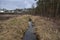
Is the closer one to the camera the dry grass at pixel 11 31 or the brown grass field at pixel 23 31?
the brown grass field at pixel 23 31

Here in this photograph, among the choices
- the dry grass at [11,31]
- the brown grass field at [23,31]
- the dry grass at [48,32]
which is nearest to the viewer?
the dry grass at [48,32]

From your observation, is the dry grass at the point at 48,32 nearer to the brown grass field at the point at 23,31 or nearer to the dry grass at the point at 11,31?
the brown grass field at the point at 23,31

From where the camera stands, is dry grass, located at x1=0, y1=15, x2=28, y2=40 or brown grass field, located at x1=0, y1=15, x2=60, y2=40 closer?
brown grass field, located at x1=0, y1=15, x2=60, y2=40

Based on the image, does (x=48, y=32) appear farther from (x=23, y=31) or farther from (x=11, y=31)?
(x=23, y=31)

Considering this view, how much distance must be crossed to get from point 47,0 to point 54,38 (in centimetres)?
4426

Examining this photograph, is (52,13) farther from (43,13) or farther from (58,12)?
(43,13)

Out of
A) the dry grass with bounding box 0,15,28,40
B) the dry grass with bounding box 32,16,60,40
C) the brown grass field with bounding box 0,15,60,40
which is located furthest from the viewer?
the dry grass with bounding box 0,15,28,40

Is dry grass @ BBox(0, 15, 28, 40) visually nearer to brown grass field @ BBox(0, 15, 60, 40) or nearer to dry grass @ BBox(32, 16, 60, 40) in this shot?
brown grass field @ BBox(0, 15, 60, 40)

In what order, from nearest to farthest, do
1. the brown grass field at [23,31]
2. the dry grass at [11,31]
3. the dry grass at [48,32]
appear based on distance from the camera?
the dry grass at [48,32] < the brown grass field at [23,31] < the dry grass at [11,31]

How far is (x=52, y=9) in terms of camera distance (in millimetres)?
53812

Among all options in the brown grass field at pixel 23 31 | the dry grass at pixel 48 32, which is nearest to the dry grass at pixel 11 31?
the brown grass field at pixel 23 31

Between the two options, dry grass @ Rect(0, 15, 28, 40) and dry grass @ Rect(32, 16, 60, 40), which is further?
dry grass @ Rect(0, 15, 28, 40)

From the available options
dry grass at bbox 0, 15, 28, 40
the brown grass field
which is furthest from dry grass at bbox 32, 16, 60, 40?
dry grass at bbox 0, 15, 28, 40

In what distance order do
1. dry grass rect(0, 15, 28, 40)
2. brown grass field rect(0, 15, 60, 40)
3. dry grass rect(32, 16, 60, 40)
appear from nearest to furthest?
1. dry grass rect(32, 16, 60, 40)
2. brown grass field rect(0, 15, 60, 40)
3. dry grass rect(0, 15, 28, 40)
